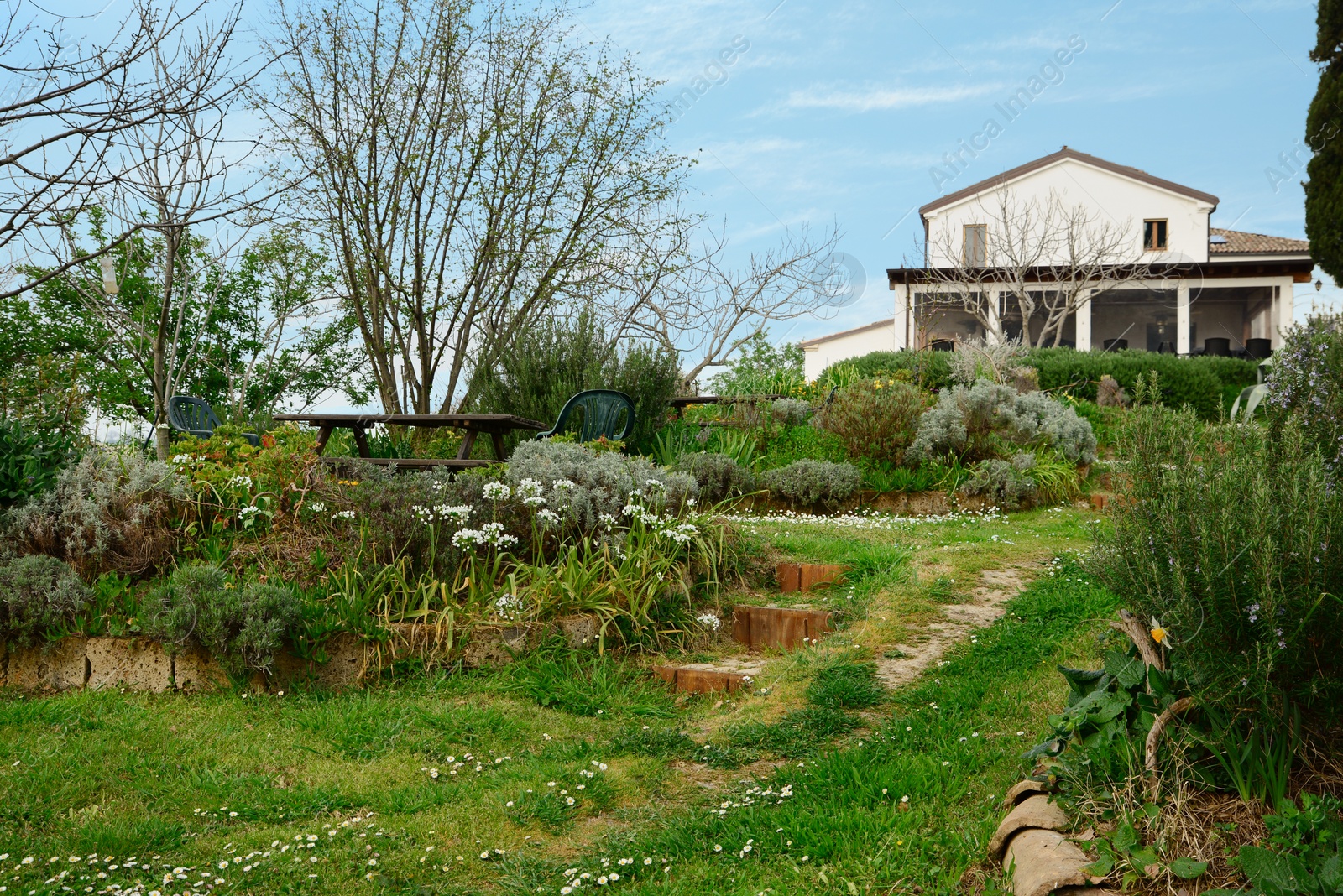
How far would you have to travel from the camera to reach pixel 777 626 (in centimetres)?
519

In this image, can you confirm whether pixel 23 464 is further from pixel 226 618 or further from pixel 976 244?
pixel 976 244

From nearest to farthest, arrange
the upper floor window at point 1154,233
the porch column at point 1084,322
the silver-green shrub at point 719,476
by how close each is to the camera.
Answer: the silver-green shrub at point 719,476 < the porch column at point 1084,322 < the upper floor window at point 1154,233

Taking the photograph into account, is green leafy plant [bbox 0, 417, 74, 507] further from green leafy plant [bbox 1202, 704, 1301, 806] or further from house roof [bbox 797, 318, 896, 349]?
house roof [bbox 797, 318, 896, 349]

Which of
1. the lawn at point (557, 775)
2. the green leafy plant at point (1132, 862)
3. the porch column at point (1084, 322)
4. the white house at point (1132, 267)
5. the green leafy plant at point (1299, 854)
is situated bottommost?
the lawn at point (557, 775)

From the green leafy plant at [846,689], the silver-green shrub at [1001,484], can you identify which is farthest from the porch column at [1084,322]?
the green leafy plant at [846,689]

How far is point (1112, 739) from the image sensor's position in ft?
9.09

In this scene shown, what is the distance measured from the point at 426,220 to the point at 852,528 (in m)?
6.31

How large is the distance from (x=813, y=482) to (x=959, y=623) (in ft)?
11.7

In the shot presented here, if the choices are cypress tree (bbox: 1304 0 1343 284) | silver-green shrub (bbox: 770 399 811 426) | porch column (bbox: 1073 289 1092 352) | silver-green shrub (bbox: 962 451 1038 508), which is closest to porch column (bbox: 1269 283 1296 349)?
porch column (bbox: 1073 289 1092 352)

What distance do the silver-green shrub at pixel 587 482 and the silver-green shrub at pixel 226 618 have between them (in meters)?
1.37

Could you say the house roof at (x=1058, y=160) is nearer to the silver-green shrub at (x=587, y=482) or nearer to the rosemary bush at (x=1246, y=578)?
the silver-green shrub at (x=587, y=482)

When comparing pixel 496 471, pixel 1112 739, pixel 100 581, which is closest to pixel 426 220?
pixel 496 471

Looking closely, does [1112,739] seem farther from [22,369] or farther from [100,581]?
[22,369]

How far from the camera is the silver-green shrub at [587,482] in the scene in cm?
537
